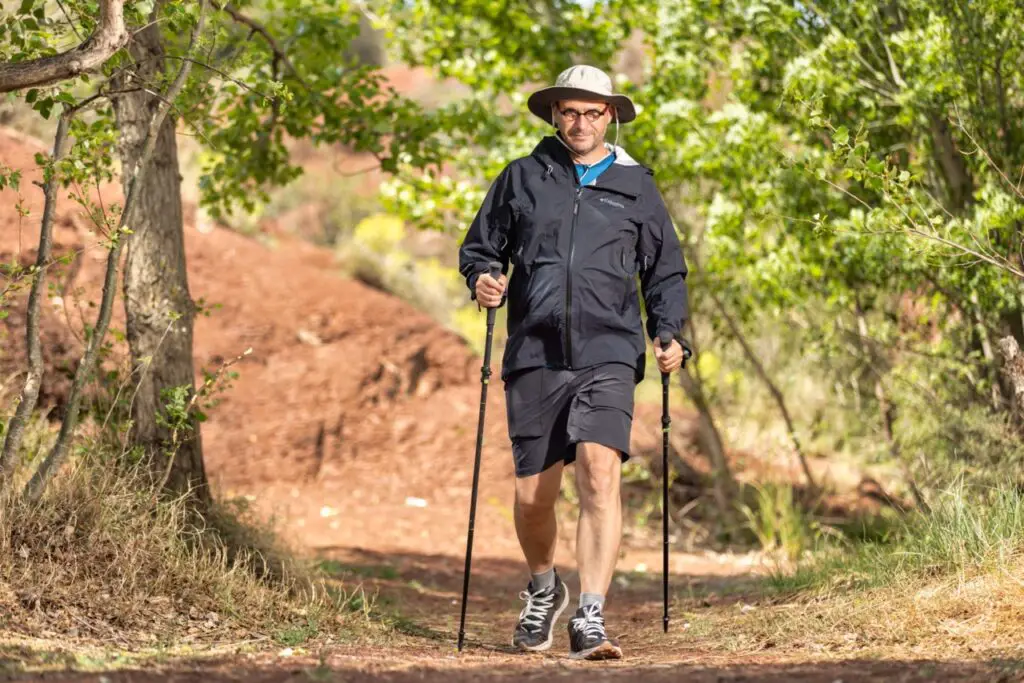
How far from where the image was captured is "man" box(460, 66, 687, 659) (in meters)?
5.36

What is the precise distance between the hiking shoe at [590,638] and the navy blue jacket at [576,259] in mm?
1022

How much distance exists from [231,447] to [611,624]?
6.62m

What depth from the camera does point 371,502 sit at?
12984 millimetres

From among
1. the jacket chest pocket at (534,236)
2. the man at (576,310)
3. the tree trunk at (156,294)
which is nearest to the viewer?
the man at (576,310)

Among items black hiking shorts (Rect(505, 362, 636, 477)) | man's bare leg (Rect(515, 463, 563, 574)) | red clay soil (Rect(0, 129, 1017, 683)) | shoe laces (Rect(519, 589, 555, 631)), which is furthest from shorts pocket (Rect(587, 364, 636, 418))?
red clay soil (Rect(0, 129, 1017, 683))

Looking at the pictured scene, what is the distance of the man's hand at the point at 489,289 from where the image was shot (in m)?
5.62

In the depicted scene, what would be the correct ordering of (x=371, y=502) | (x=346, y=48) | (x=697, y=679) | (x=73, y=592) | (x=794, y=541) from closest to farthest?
(x=697, y=679) < (x=73, y=592) < (x=346, y=48) < (x=794, y=541) < (x=371, y=502)

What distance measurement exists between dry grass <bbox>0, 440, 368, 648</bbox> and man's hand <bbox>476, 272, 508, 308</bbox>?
172 cm

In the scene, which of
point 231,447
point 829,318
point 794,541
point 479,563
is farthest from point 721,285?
point 231,447

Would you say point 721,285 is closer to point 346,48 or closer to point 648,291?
point 346,48

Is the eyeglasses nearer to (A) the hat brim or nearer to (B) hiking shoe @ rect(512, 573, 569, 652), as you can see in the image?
(A) the hat brim

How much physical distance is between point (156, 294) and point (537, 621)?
2.72 meters

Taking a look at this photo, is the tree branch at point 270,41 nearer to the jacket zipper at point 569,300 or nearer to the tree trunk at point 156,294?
the tree trunk at point 156,294

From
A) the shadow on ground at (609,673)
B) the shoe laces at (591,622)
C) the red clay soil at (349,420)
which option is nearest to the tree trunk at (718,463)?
the red clay soil at (349,420)
